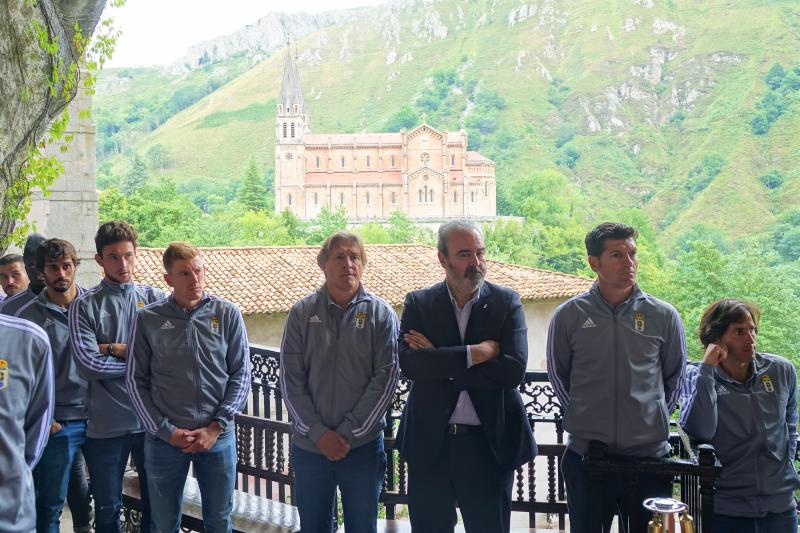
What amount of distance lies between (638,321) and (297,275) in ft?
64.6

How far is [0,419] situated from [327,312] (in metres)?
1.48

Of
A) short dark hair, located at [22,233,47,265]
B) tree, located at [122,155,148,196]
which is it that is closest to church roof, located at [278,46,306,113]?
tree, located at [122,155,148,196]

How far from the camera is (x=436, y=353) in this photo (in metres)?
2.81

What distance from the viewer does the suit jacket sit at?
110 inches

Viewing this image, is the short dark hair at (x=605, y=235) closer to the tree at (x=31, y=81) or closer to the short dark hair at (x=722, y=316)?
the short dark hair at (x=722, y=316)

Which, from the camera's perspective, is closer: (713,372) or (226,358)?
(713,372)

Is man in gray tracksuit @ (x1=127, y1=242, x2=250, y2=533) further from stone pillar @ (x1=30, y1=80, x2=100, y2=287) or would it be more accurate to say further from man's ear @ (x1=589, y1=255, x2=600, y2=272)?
stone pillar @ (x1=30, y1=80, x2=100, y2=287)

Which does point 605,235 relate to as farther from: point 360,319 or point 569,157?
point 569,157

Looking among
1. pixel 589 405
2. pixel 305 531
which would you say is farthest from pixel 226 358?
pixel 589 405

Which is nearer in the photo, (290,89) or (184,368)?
(184,368)

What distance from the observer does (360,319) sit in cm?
311

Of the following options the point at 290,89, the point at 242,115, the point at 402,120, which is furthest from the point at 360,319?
the point at 242,115

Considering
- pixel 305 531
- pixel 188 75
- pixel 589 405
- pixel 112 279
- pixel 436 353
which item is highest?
pixel 188 75

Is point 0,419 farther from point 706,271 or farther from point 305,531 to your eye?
point 706,271
